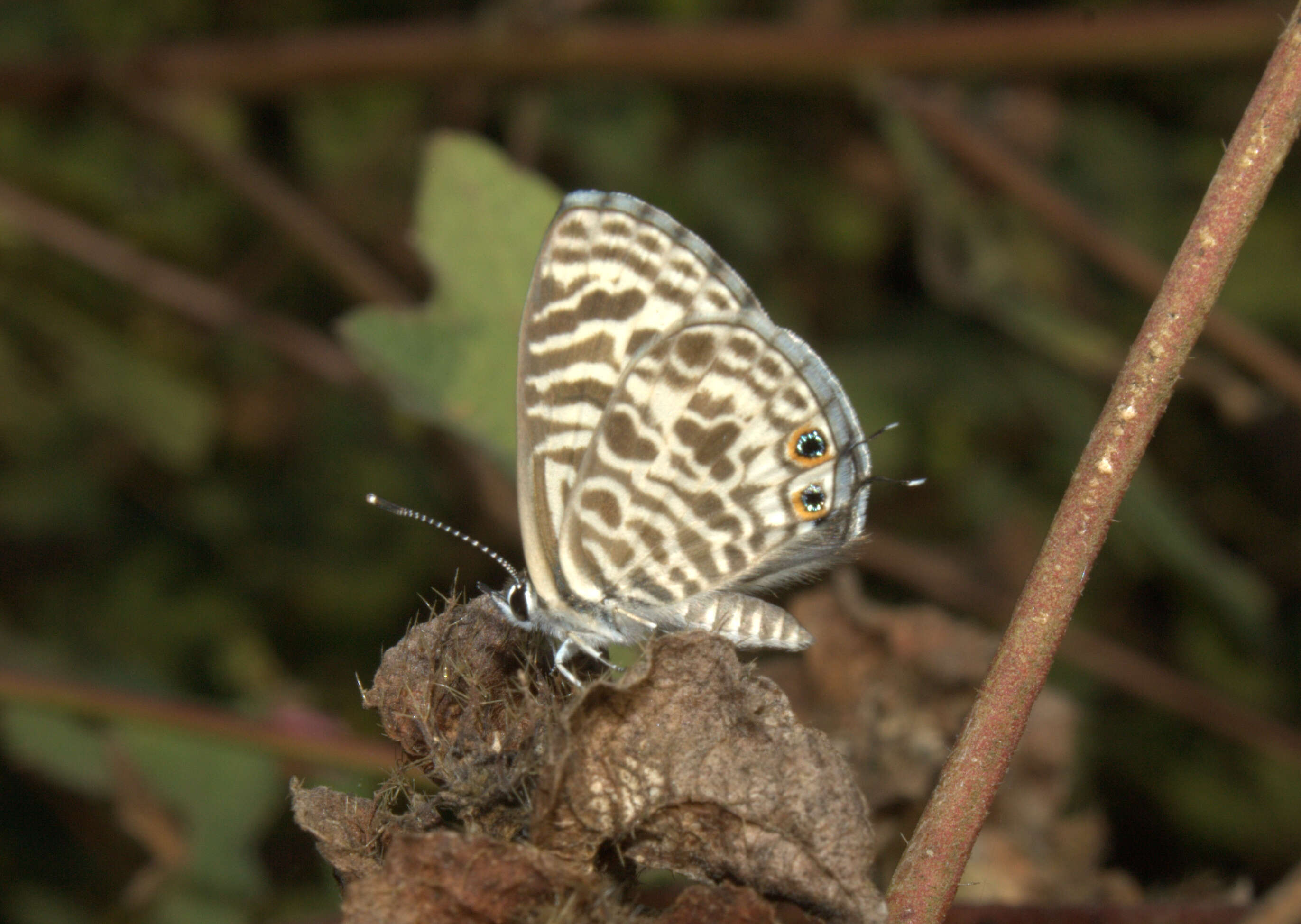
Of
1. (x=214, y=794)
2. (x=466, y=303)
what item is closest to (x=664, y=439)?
(x=466, y=303)

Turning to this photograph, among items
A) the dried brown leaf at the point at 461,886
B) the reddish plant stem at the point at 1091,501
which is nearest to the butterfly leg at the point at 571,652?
the dried brown leaf at the point at 461,886

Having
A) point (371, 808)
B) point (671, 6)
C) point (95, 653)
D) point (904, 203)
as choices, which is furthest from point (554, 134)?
point (371, 808)

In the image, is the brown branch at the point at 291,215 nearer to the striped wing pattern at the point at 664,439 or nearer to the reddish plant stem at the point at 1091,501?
the striped wing pattern at the point at 664,439

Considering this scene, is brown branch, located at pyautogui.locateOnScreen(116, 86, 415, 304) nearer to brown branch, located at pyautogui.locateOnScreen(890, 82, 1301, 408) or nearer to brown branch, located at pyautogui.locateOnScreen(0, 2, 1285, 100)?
brown branch, located at pyautogui.locateOnScreen(0, 2, 1285, 100)

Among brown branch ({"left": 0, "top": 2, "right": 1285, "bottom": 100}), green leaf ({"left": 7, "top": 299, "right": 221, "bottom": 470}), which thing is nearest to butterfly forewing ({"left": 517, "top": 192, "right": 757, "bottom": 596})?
brown branch ({"left": 0, "top": 2, "right": 1285, "bottom": 100})

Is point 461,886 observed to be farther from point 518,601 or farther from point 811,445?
point 811,445

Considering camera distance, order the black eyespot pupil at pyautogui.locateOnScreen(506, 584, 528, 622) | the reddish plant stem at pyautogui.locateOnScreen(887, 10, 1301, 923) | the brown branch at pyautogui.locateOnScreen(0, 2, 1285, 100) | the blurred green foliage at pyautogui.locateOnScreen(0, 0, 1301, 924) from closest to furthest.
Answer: the reddish plant stem at pyautogui.locateOnScreen(887, 10, 1301, 923) → the black eyespot pupil at pyautogui.locateOnScreen(506, 584, 528, 622) → the brown branch at pyautogui.locateOnScreen(0, 2, 1285, 100) → the blurred green foliage at pyautogui.locateOnScreen(0, 0, 1301, 924)
